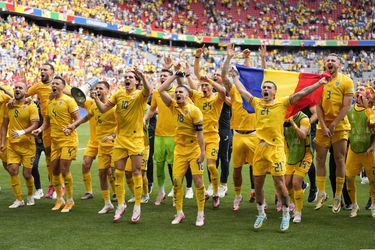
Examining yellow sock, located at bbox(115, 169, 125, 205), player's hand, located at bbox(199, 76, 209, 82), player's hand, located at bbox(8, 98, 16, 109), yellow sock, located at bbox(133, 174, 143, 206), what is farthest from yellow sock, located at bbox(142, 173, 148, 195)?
player's hand, located at bbox(8, 98, 16, 109)

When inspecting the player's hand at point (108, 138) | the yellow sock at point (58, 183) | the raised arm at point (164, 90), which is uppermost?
the raised arm at point (164, 90)

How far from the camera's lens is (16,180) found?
31.0ft

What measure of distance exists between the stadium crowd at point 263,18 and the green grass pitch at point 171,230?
39.4m

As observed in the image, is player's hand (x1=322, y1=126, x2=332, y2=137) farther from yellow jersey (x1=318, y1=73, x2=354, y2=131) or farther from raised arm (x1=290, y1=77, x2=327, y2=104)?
raised arm (x1=290, y1=77, x2=327, y2=104)

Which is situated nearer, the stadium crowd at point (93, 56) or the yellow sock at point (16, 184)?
the yellow sock at point (16, 184)

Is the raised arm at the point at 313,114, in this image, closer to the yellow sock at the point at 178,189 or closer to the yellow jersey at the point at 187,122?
the yellow jersey at the point at 187,122

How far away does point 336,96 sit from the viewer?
339 inches

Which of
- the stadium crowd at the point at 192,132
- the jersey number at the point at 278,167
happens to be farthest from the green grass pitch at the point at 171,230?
the jersey number at the point at 278,167

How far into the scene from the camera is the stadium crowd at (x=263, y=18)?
4962 cm

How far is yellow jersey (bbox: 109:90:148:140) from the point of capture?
8.32 metres

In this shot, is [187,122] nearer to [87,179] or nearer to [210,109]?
[210,109]

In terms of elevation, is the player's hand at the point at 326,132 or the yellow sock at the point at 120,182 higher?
the player's hand at the point at 326,132

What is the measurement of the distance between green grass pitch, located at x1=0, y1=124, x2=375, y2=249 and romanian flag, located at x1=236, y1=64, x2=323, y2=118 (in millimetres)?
1778

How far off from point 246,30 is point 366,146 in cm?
4492
